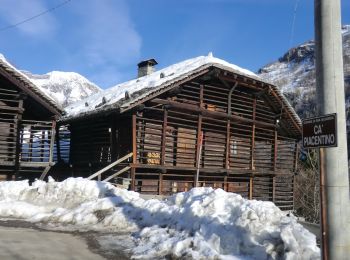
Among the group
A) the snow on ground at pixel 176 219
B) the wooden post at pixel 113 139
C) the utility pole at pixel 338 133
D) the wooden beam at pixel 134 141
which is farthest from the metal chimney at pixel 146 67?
the utility pole at pixel 338 133

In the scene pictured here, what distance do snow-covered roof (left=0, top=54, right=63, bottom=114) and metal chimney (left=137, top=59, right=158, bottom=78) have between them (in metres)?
11.1

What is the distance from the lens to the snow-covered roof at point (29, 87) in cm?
1817

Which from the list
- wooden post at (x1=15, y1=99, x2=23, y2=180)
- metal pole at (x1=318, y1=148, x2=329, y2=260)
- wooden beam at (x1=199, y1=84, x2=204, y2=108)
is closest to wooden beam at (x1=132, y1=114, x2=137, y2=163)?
wooden beam at (x1=199, y1=84, x2=204, y2=108)

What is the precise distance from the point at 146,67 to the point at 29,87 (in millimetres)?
11885

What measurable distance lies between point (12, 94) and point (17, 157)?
256cm

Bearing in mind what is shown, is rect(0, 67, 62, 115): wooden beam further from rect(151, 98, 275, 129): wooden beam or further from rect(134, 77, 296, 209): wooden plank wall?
rect(151, 98, 275, 129): wooden beam

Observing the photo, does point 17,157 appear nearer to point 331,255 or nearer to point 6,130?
point 6,130

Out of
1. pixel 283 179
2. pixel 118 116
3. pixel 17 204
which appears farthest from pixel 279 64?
pixel 17 204

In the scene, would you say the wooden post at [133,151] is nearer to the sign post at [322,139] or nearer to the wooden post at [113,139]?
the wooden post at [113,139]

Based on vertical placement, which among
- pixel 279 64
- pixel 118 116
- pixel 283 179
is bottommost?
pixel 283 179

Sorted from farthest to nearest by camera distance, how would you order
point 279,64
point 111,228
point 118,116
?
point 279,64 → point 118,116 → point 111,228

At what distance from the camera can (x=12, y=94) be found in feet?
62.8

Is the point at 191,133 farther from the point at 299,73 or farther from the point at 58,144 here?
the point at 299,73

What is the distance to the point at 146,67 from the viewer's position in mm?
29750
